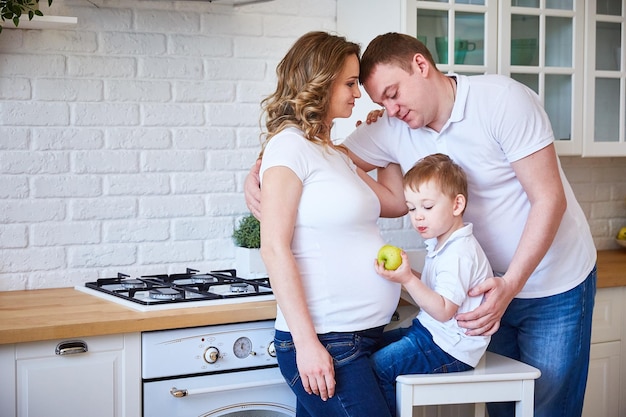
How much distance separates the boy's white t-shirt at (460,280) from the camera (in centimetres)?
217

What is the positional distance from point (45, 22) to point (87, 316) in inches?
38.3

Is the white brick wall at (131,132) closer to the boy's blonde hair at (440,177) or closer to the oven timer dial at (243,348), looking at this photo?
the oven timer dial at (243,348)

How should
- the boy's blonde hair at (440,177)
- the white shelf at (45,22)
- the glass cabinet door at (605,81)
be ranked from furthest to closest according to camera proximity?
1. the glass cabinet door at (605,81)
2. the white shelf at (45,22)
3. the boy's blonde hair at (440,177)

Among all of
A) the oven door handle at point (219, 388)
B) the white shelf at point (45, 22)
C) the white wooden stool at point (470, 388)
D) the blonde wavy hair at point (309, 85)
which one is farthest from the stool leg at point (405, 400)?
the white shelf at point (45, 22)

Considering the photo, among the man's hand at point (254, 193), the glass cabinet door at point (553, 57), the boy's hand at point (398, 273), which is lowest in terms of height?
the boy's hand at point (398, 273)

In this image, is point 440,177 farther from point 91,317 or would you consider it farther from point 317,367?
point 91,317

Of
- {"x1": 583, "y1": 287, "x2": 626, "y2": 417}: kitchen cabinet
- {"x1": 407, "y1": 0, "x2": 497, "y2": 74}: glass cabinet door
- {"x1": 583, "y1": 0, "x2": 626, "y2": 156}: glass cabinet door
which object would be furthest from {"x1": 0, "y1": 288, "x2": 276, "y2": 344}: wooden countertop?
{"x1": 583, "y1": 0, "x2": 626, "y2": 156}: glass cabinet door

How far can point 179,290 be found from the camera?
8.38ft

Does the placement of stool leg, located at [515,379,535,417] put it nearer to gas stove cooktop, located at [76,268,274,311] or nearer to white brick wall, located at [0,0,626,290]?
gas stove cooktop, located at [76,268,274,311]

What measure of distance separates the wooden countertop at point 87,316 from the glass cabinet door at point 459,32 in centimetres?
115

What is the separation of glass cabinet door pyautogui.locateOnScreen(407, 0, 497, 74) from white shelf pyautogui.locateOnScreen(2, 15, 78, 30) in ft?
3.79

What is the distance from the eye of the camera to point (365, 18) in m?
3.01

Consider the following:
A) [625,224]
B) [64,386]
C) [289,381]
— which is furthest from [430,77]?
[625,224]

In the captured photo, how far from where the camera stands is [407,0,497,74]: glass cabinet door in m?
2.94
